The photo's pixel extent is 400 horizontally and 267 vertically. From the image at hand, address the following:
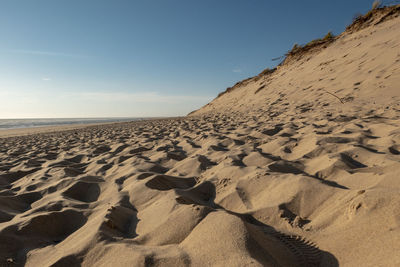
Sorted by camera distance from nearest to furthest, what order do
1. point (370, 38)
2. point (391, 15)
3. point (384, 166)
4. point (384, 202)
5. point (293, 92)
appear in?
1. point (384, 202)
2. point (384, 166)
3. point (293, 92)
4. point (370, 38)
5. point (391, 15)

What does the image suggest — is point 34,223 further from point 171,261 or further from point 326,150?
point 326,150

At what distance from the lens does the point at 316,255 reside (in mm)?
1031

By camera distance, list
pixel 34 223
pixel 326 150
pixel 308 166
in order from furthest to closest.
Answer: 1. pixel 326 150
2. pixel 308 166
3. pixel 34 223

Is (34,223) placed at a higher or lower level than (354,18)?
lower

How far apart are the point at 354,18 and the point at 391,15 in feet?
7.04

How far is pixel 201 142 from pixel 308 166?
1902mm

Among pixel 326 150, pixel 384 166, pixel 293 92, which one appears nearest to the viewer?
pixel 384 166

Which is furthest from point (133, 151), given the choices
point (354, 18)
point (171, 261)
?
point (354, 18)

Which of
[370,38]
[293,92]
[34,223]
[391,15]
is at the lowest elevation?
[34,223]

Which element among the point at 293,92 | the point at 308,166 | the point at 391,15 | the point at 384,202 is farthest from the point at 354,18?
the point at 384,202

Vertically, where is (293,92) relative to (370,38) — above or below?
below

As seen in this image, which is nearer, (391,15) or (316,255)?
(316,255)

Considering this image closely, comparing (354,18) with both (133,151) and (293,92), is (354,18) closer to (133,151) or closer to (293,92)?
(293,92)

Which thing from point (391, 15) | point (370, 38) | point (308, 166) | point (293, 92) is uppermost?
point (391, 15)
